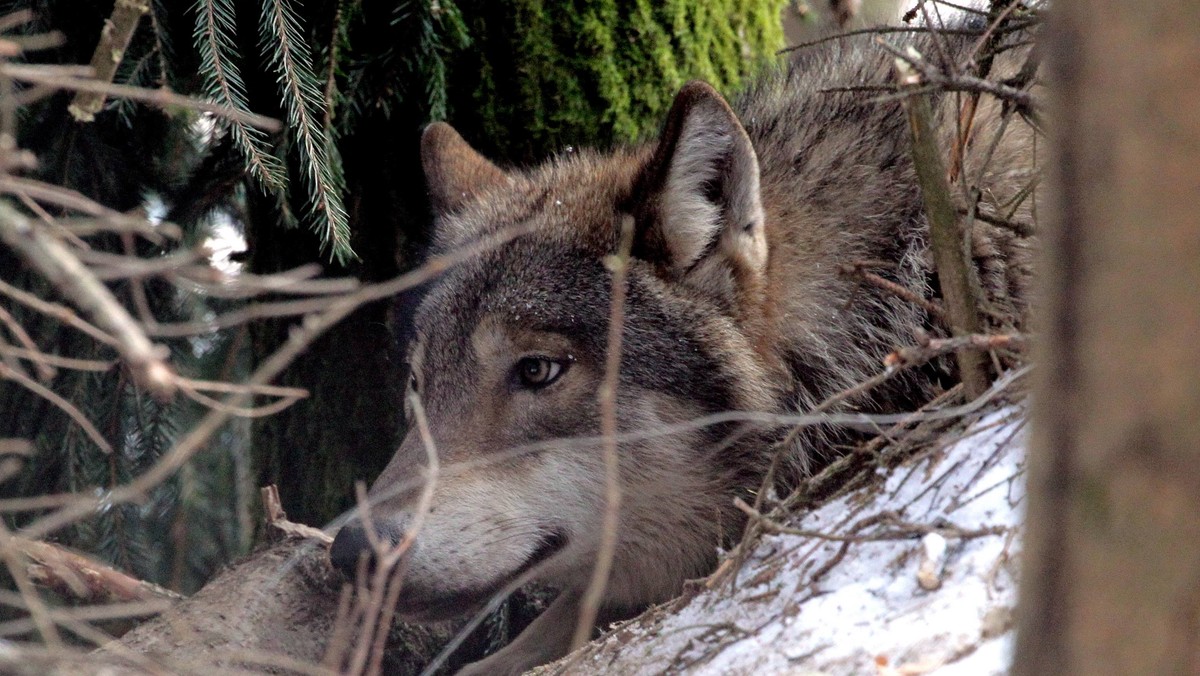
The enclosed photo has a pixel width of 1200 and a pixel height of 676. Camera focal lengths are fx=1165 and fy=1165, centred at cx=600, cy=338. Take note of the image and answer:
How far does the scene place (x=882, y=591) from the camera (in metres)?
2.67

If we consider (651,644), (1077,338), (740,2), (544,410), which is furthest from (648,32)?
(1077,338)

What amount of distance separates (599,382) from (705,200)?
65 centimetres

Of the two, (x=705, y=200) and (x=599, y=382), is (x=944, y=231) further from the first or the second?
(x=599, y=382)

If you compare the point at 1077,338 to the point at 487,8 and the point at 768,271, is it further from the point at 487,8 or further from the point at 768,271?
the point at 487,8

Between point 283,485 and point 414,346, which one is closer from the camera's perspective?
point 414,346

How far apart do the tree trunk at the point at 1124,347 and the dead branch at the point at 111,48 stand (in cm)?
304

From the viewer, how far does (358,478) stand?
17.3 feet

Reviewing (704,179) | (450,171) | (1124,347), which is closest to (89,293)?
(1124,347)

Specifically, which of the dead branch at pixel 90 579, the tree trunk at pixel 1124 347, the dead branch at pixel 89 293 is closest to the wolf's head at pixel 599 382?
the dead branch at pixel 90 579

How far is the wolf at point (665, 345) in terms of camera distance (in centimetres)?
350

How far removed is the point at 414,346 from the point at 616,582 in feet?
3.53

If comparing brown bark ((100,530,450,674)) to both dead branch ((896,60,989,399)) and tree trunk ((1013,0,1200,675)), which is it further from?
tree trunk ((1013,0,1200,675))

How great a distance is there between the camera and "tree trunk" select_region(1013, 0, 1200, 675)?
3.95 ft

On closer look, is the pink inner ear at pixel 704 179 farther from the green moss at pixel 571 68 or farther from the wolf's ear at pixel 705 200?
the green moss at pixel 571 68
